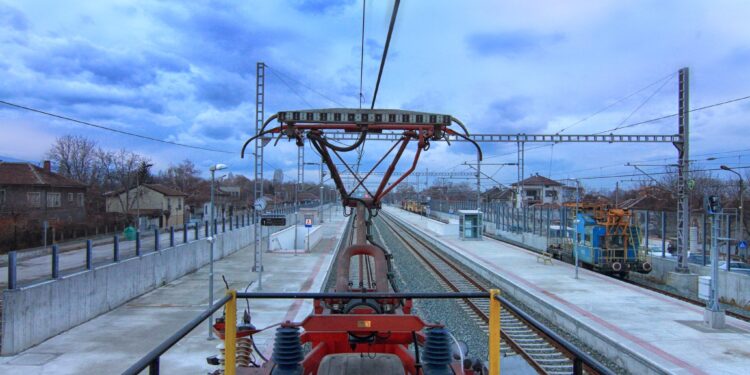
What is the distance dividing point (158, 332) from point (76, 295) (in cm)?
212

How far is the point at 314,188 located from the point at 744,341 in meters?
120

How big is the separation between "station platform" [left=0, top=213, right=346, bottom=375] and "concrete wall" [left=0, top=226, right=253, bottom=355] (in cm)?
21

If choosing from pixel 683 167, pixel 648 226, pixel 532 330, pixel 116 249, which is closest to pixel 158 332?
pixel 116 249

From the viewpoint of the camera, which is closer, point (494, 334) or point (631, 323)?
point (494, 334)

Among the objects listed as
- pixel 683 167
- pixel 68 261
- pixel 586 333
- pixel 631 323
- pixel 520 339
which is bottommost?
pixel 520 339

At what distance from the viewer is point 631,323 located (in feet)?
37.6

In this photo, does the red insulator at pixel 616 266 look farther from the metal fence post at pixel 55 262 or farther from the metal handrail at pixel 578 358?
the metal fence post at pixel 55 262

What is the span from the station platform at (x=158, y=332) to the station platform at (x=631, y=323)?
6.56m

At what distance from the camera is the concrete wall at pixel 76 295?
878 centimetres

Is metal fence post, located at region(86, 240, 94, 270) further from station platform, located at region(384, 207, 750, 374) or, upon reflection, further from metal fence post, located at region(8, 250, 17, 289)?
station platform, located at region(384, 207, 750, 374)

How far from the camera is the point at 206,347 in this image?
9234mm

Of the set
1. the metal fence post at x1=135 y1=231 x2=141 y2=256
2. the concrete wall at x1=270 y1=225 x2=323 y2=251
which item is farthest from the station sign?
the concrete wall at x1=270 y1=225 x2=323 y2=251

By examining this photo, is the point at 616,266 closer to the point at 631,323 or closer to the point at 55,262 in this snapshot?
the point at 631,323

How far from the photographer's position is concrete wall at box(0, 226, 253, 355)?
878 centimetres
